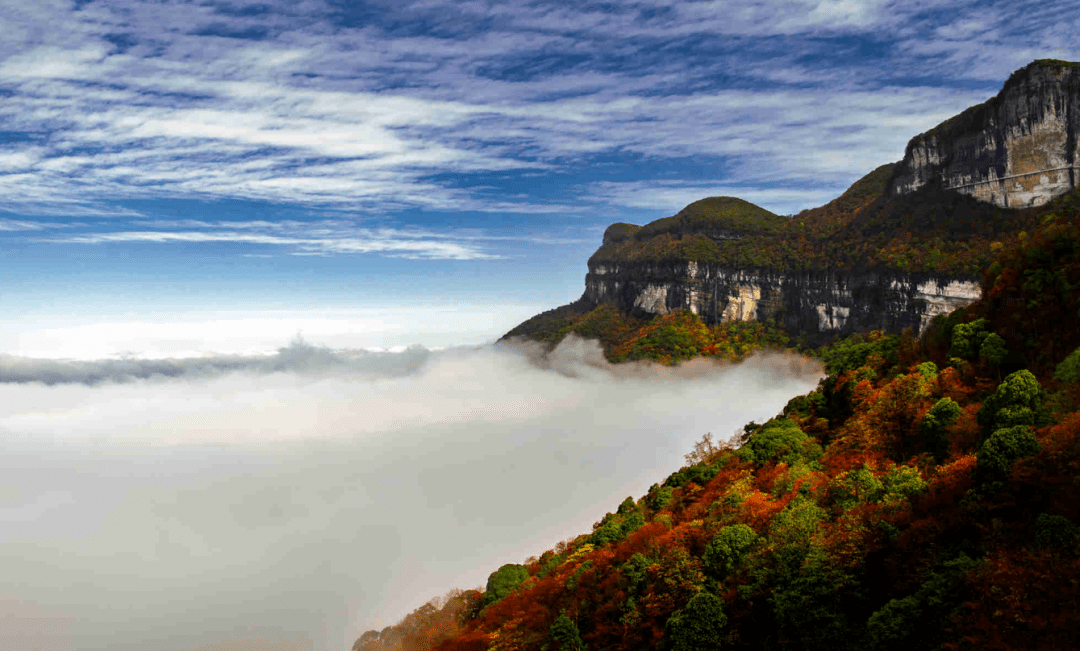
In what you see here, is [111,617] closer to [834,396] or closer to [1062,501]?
[834,396]

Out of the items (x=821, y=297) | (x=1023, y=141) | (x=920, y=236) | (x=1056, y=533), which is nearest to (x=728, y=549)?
(x=1056, y=533)

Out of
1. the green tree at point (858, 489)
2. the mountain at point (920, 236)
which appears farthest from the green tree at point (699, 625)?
the mountain at point (920, 236)

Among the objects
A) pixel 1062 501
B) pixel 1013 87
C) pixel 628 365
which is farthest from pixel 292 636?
pixel 1013 87

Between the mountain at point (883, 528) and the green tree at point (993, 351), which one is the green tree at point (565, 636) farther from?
the green tree at point (993, 351)

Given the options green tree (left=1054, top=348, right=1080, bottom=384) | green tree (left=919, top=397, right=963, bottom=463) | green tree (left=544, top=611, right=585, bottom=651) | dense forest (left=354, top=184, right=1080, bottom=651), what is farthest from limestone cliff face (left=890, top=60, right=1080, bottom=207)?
green tree (left=544, top=611, right=585, bottom=651)

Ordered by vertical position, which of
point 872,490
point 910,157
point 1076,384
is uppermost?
point 910,157

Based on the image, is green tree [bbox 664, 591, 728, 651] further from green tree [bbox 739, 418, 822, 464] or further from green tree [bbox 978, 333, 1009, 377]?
green tree [bbox 978, 333, 1009, 377]

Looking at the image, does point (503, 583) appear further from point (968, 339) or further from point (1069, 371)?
point (968, 339)
